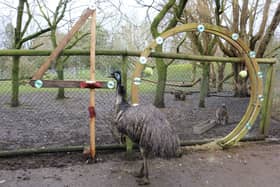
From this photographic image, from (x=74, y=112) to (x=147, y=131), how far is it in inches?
168

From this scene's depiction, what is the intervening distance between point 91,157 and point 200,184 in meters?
1.49

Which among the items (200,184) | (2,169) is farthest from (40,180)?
(200,184)

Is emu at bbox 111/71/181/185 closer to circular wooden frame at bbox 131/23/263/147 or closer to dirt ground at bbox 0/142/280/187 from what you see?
dirt ground at bbox 0/142/280/187

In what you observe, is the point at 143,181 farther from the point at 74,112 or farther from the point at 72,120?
the point at 74,112

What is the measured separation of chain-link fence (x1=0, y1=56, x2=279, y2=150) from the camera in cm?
521

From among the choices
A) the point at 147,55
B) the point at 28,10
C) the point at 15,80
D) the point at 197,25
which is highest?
the point at 28,10

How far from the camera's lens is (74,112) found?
7352 millimetres

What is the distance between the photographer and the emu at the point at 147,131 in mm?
3404

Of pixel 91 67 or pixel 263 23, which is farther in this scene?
pixel 263 23

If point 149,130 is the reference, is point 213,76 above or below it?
above

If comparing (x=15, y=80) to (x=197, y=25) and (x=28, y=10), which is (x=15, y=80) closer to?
(x=28, y=10)

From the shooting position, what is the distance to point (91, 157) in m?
4.12

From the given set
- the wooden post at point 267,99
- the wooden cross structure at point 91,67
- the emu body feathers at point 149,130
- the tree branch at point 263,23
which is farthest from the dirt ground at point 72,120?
the tree branch at point 263,23

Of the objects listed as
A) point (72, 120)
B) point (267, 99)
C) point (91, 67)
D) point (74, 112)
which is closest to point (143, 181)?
point (91, 67)
